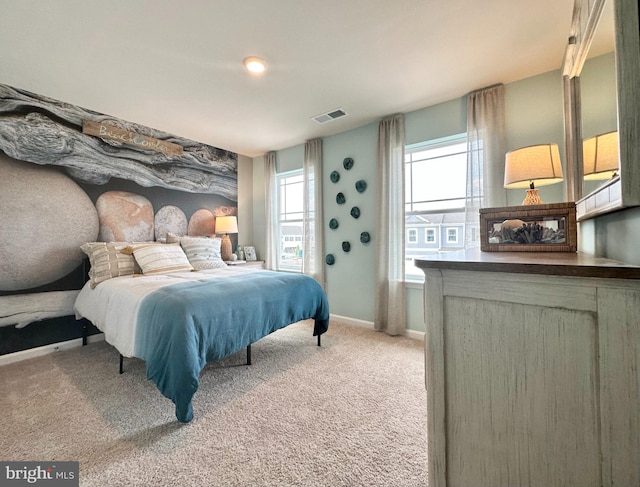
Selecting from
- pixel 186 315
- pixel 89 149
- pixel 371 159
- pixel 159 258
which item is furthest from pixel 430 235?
pixel 89 149

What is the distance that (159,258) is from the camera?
2961 millimetres

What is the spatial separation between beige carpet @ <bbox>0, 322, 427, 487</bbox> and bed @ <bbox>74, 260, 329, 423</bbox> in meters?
0.29

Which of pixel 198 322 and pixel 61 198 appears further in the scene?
pixel 61 198

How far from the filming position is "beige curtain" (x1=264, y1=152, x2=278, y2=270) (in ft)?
15.0

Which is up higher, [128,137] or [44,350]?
[128,137]

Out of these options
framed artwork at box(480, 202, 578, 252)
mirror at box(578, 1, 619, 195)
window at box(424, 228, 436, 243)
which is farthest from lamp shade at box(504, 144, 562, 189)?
window at box(424, 228, 436, 243)

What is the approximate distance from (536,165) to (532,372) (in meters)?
1.52

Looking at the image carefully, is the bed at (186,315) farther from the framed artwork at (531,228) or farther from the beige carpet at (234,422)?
the framed artwork at (531,228)

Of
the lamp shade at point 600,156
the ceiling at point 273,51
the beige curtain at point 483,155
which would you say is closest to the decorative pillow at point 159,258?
the ceiling at point 273,51

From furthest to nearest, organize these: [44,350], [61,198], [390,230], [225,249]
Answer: [225,249], [390,230], [61,198], [44,350]

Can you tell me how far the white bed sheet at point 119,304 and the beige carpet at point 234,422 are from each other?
15.6 inches

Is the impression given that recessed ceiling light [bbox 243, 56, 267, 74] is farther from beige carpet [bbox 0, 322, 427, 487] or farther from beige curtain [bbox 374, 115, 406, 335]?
beige carpet [bbox 0, 322, 427, 487]

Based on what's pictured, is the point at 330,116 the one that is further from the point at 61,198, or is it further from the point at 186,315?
the point at 61,198

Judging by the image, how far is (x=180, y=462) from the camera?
54.9 inches
